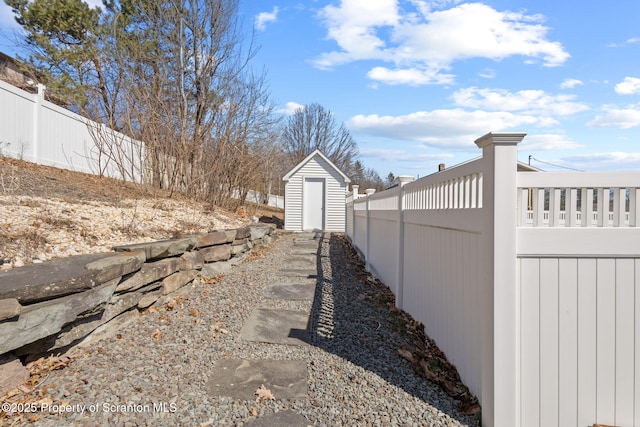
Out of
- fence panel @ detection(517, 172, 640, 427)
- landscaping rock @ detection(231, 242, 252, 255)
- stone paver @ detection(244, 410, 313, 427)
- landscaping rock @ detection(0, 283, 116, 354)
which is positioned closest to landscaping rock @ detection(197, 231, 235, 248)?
landscaping rock @ detection(231, 242, 252, 255)

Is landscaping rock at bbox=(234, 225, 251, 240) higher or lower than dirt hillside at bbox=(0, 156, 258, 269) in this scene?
lower

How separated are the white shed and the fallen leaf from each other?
11.7m

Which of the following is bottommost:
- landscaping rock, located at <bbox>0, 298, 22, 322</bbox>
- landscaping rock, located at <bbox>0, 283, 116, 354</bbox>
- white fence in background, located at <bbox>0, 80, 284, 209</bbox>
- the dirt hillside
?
landscaping rock, located at <bbox>0, 283, 116, 354</bbox>

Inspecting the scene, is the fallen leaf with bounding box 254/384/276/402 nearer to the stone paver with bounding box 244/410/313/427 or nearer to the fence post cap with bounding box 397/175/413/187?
the stone paver with bounding box 244/410/313/427

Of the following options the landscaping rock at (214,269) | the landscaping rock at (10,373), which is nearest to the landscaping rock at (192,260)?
the landscaping rock at (214,269)

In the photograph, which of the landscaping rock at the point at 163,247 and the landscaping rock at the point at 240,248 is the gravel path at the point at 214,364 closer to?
the landscaping rock at the point at 163,247

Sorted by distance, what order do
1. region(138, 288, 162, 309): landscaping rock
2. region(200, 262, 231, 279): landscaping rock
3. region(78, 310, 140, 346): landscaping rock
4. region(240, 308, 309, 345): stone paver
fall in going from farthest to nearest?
region(200, 262, 231, 279): landscaping rock < region(138, 288, 162, 309): landscaping rock < region(240, 308, 309, 345): stone paver < region(78, 310, 140, 346): landscaping rock

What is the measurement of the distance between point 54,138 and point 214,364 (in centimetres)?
822

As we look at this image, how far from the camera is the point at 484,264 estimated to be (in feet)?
6.29

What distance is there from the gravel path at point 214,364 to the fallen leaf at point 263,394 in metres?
0.04

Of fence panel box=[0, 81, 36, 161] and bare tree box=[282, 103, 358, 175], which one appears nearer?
fence panel box=[0, 81, 36, 161]

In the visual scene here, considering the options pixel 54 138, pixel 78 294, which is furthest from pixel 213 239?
pixel 54 138

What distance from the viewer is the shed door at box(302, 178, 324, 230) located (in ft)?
45.6

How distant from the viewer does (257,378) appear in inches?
90.5
